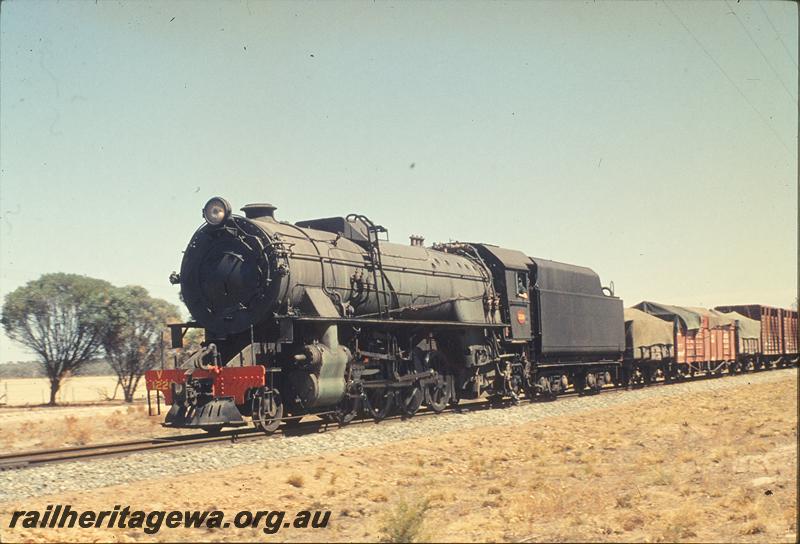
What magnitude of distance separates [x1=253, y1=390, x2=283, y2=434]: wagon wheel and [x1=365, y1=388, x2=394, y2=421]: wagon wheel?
8.78ft

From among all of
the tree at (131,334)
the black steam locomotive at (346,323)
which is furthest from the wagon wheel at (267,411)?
the tree at (131,334)

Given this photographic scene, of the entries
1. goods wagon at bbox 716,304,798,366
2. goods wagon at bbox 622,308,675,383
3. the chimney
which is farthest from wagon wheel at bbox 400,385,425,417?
goods wagon at bbox 716,304,798,366

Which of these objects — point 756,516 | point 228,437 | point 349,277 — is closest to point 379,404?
point 349,277

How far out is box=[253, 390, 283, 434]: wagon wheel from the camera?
1412 cm

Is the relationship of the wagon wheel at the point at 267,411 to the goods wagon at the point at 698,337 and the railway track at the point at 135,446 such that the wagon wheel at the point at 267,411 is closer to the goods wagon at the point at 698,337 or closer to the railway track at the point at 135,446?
the railway track at the point at 135,446

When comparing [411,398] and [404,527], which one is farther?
[411,398]

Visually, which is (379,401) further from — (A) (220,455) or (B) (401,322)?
(A) (220,455)

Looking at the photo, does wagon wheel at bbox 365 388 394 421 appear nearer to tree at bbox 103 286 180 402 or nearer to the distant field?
tree at bbox 103 286 180 402

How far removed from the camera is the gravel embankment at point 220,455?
33.9 ft

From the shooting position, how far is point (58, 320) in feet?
121

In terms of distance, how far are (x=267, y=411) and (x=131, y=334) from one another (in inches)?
1057

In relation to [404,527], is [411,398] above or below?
above

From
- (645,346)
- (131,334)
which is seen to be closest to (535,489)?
(645,346)

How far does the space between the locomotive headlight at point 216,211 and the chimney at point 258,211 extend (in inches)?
27.1
